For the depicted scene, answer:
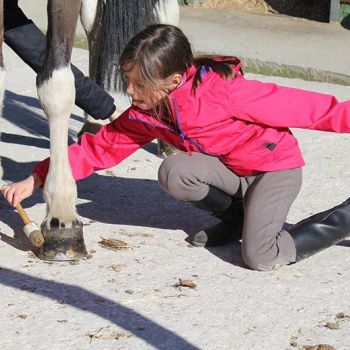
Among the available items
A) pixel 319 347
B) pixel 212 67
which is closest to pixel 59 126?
pixel 212 67

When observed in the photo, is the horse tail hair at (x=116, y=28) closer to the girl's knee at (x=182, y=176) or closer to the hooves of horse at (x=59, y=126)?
the hooves of horse at (x=59, y=126)

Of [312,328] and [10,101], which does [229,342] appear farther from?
[10,101]

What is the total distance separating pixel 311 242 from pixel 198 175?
1.50 ft

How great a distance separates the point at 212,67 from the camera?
380cm

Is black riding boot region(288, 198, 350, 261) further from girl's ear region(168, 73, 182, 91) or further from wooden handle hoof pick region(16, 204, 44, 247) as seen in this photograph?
wooden handle hoof pick region(16, 204, 44, 247)

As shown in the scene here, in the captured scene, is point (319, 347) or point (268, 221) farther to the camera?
point (268, 221)

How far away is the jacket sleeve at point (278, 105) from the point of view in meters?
3.70

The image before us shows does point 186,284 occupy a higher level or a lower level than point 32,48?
lower

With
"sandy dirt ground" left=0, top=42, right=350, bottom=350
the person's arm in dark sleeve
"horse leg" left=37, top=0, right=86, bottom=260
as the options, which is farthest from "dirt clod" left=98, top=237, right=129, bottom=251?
the person's arm in dark sleeve

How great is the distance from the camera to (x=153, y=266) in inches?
149

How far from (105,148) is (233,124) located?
0.49 metres

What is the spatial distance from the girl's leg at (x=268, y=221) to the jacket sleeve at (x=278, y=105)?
0.21 m

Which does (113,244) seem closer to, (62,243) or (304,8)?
(62,243)

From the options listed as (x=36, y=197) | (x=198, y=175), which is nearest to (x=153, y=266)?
(x=198, y=175)
